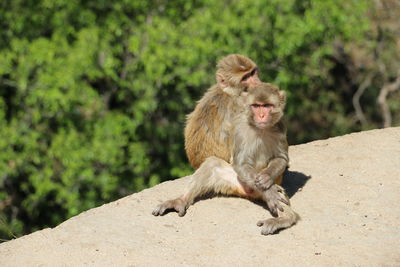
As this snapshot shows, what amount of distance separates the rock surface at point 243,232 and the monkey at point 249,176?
0.33ft

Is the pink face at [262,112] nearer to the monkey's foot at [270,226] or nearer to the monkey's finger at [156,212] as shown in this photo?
the monkey's foot at [270,226]

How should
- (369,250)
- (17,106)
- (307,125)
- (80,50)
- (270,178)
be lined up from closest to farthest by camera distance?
(369,250) < (270,178) < (80,50) < (17,106) < (307,125)

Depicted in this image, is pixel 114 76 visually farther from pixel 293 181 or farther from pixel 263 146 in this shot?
pixel 263 146

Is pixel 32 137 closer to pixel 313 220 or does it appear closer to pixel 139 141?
pixel 139 141

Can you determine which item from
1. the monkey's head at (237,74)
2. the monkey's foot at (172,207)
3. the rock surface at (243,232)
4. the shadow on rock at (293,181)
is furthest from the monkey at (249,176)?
the shadow on rock at (293,181)

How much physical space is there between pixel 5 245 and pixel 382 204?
11.2 feet

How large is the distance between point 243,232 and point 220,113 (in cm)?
137

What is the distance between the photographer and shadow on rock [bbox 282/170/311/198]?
7445 mm

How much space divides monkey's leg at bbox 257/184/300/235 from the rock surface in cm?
6

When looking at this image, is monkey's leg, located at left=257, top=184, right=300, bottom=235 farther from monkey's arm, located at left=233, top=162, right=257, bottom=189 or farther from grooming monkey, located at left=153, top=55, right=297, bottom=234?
monkey's arm, located at left=233, top=162, right=257, bottom=189

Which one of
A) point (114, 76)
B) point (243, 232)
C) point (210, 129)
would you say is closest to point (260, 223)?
point (243, 232)

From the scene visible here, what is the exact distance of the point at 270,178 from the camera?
22.1 feet

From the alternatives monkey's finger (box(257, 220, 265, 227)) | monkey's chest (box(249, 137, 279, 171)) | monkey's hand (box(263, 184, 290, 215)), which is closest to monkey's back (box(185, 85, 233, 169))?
monkey's chest (box(249, 137, 279, 171))

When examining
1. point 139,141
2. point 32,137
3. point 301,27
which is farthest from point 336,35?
point 32,137
